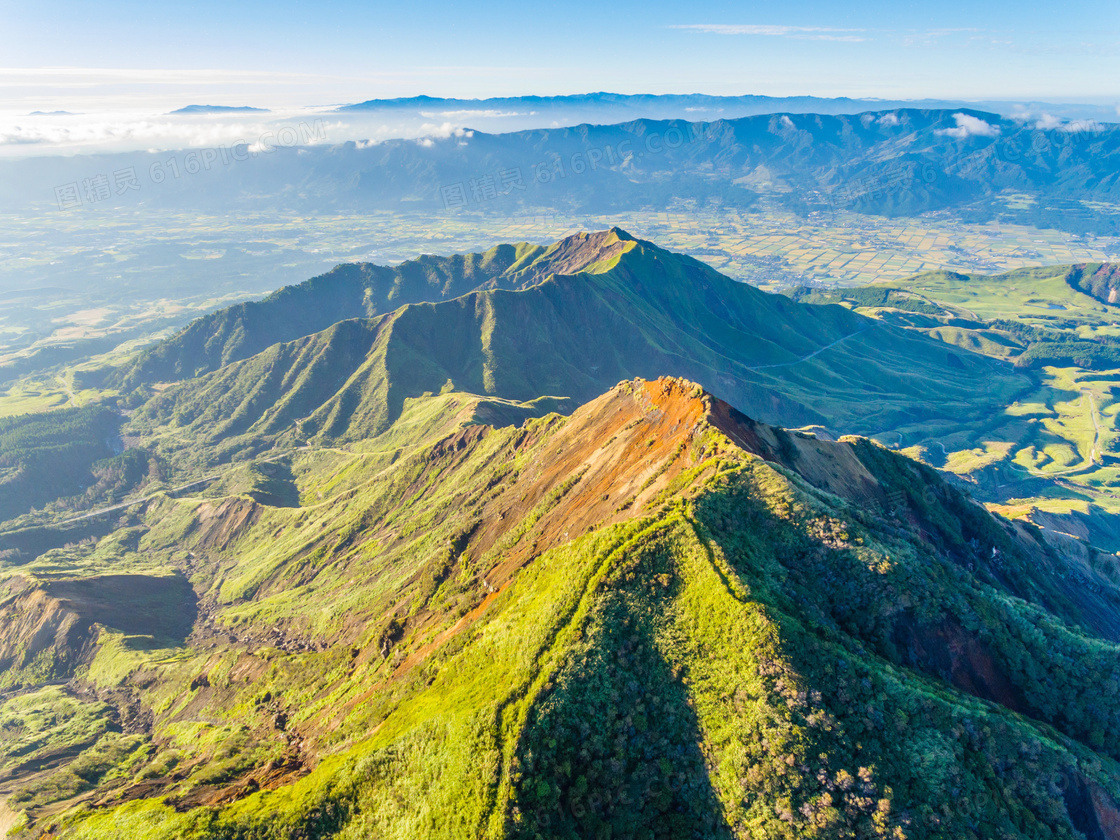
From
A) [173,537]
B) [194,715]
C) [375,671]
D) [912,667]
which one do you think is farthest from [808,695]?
[173,537]

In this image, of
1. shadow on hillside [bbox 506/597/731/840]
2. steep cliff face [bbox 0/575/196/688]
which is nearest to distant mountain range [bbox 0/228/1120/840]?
shadow on hillside [bbox 506/597/731/840]

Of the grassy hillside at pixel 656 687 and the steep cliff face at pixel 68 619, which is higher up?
the grassy hillside at pixel 656 687

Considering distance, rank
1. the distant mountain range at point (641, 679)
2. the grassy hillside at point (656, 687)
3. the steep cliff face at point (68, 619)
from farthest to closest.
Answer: the steep cliff face at point (68, 619), the distant mountain range at point (641, 679), the grassy hillside at point (656, 687)

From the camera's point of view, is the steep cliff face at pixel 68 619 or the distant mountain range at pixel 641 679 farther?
the steep cliff face at pixel 68 619

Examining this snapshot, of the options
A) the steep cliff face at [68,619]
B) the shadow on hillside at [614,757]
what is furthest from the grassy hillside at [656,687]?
the steep cliff face at [68,619]

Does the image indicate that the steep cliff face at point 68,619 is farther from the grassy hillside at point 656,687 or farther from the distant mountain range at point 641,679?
the grassy hillside at point 656,687

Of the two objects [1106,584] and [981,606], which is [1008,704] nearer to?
[981,606]

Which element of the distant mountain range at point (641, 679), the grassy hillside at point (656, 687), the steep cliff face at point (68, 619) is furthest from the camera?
the steep cliff face at point (68, 619)

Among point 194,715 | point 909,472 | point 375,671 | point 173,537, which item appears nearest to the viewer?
point 375,671

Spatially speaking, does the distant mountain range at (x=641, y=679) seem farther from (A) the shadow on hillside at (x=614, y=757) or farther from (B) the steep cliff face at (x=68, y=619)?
(B) the steep cliff face at (x=68, y=619)

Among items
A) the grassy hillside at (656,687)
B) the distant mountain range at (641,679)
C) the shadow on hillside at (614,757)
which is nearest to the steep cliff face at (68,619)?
the distant mountain range at (641,679)
